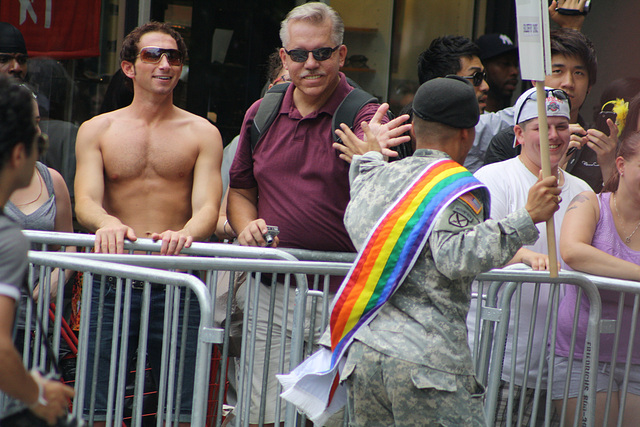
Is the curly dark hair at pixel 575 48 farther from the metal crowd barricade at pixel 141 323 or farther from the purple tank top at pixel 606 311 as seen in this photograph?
the metal crowd barricade at pixel 141 323

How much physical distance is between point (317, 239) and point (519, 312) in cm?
112

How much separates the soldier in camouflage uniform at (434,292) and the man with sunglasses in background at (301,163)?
3.93ft

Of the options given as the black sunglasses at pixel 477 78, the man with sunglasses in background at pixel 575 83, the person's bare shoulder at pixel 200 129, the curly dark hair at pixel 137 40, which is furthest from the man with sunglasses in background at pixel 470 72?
the curly dark hair at pixel 137 40

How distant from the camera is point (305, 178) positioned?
444cm

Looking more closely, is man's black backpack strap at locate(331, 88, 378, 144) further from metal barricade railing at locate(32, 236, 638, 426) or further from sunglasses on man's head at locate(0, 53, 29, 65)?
sunglasses on man's head at locate(0, 53, 29, 65)

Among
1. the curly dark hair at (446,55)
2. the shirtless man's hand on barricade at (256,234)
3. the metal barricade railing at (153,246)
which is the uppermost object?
the curly dark hair at (446,55)

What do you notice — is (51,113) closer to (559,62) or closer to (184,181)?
(184,181)

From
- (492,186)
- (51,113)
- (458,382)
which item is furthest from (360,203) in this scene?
(51,113)

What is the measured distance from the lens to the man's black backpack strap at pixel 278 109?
14.6 feet

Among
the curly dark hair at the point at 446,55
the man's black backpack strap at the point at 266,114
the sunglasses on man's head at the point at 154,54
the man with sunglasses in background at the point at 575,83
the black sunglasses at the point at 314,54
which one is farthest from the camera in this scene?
the curly dark hair at the point at 446,55

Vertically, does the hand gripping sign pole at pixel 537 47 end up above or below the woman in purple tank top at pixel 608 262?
above

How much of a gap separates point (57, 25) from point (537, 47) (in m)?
5.25

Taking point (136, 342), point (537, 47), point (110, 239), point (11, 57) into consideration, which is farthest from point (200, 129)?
point (537, 47)

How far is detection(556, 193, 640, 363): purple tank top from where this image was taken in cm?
430
